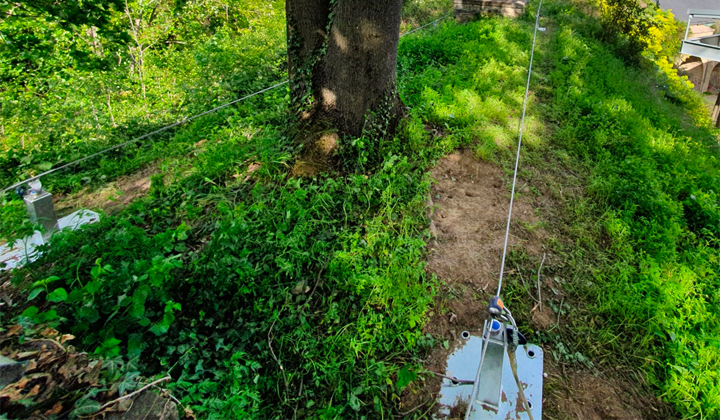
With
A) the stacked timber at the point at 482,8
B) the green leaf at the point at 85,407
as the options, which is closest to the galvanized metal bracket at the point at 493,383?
the green leaf at the point at 85,407

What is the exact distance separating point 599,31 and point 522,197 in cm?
833

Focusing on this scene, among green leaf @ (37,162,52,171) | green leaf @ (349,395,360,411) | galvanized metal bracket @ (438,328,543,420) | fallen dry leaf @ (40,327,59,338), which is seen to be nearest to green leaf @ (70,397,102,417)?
fallen dry leaf @ (40,327,59,338)

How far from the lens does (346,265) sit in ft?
9.77

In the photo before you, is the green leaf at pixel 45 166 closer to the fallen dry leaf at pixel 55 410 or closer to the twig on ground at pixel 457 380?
the fallen dry leaf at pixel 55 410

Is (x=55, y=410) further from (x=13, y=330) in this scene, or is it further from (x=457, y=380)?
(x=457, y=380)

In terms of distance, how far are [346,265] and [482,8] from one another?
32.6 ft

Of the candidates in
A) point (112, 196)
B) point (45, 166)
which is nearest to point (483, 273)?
point (112, 196)

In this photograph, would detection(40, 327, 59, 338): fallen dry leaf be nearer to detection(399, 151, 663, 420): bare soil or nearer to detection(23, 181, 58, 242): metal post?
detection(23, 181, 58, 242): metal post

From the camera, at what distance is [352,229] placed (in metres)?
3.32

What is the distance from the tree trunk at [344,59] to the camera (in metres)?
3.66

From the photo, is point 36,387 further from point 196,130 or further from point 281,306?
point 196,130

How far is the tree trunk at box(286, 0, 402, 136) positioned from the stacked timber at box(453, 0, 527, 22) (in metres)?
7.76

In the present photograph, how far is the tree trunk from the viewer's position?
366 centimetres

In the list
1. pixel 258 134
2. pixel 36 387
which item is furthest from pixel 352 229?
pixel 36 387
